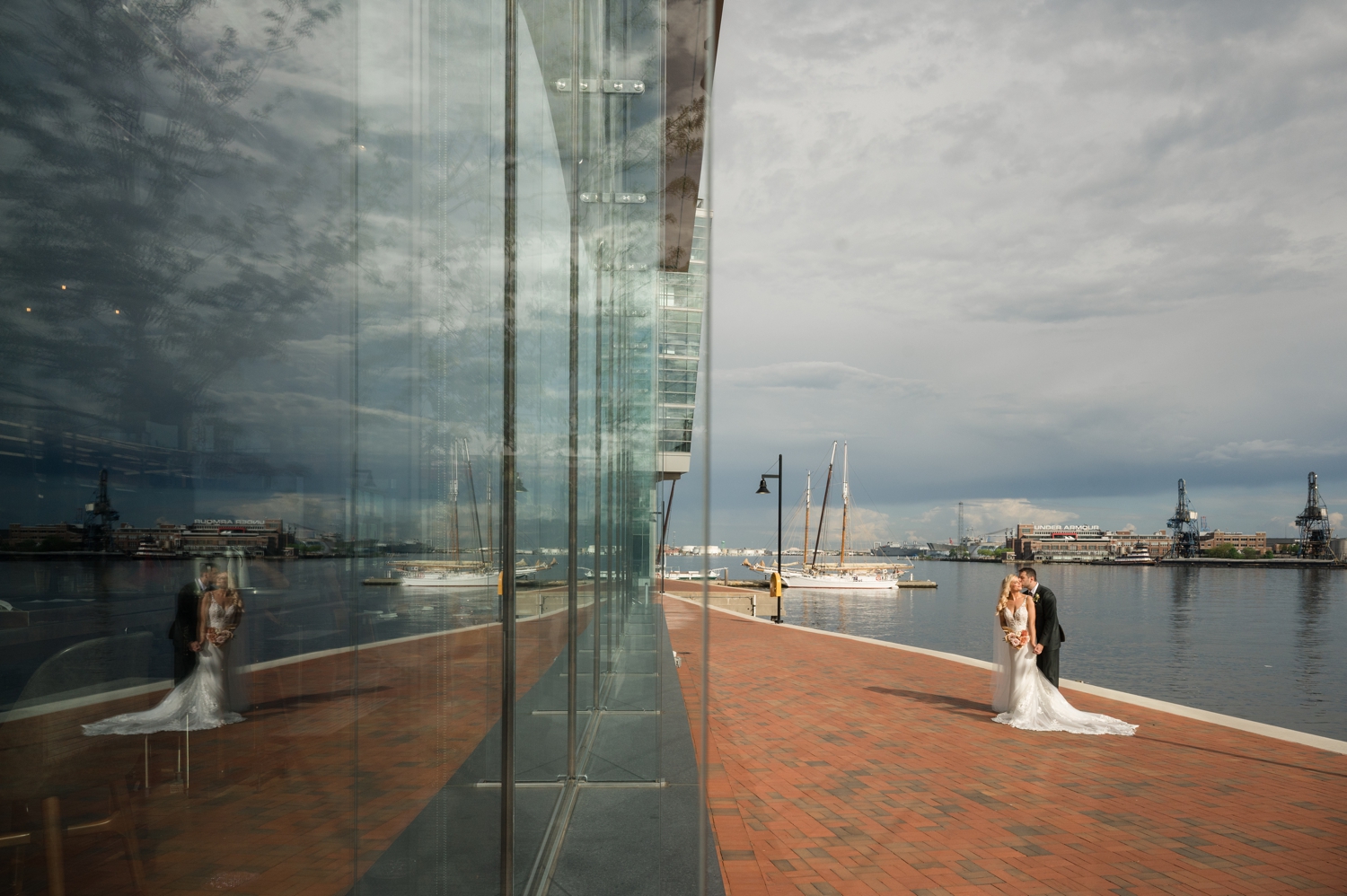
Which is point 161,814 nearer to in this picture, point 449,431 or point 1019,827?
point 449,431

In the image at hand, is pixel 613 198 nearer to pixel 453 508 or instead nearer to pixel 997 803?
pixel 453 508

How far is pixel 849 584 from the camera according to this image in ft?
220

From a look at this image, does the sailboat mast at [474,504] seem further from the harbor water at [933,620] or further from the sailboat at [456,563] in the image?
the harbor water at [933,620]

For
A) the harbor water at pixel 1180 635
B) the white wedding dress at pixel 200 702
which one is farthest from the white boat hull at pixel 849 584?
the white wedding dress at pixel 200 702

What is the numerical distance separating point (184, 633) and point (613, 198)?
208 inches

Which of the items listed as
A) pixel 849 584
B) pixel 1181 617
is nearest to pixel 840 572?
pixel 849 584

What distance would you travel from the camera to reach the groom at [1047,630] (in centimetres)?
801

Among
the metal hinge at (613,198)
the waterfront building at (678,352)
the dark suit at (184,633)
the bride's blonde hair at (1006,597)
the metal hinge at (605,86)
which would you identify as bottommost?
the bride's blonde hair at (1006,597)

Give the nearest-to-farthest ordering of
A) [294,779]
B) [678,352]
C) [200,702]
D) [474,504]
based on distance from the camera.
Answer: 1. [200,702]
2. [294,779]
3. [474,504]
4. [678,352]

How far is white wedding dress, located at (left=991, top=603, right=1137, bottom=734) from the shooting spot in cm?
770

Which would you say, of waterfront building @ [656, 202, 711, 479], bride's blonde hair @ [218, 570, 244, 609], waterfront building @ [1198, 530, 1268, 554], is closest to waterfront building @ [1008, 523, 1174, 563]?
waterfront building @ [1198, 530, 1268, 554]

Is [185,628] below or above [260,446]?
below

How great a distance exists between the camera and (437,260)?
5.66ft

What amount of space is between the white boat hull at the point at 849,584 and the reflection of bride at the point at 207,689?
68231 mm
